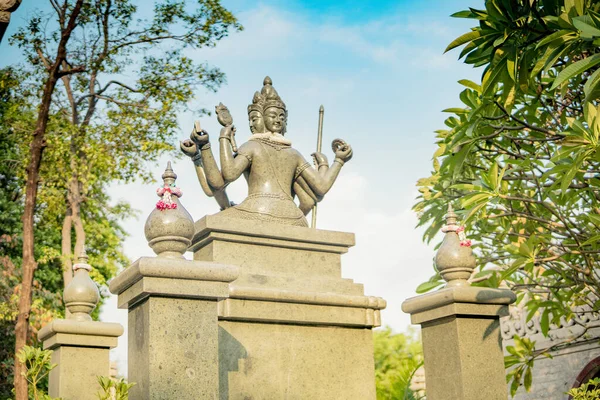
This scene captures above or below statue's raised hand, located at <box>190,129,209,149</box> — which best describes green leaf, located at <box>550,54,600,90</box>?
below

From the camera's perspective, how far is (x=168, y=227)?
19.7 ft

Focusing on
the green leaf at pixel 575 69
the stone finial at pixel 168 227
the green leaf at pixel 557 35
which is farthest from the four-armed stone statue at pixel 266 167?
the green leaf at pixel 575 69

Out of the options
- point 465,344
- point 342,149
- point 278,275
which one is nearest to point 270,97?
point 342,149

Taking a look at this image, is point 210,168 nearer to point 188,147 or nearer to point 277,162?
point 188,147

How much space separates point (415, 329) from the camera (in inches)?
1789

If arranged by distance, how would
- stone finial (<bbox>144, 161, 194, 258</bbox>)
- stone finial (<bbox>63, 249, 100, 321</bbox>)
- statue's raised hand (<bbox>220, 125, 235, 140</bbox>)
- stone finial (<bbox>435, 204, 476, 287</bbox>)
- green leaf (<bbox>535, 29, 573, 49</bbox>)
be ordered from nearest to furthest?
green leaf (<bbox>535, 29, 573, 49</bbox>) → stone finial (<bbox>144, 161, 194, 258</bbox>) → stone finial (<bbox>435, 204, 476, 287</bbox>) → statue's raised hand (<bbox>220, 125, 235, 140</bbox>) → stone finial (<bbox>63, 249, 100, 321</bbox>)

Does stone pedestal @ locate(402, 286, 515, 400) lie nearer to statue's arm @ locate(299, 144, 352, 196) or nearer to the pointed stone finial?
statue's arm @ locate(299, 144, 352, 196)

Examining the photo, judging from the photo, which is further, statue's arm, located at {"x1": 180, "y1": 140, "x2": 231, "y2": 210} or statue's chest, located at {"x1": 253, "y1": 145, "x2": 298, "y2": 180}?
statue's chest, located at {"x1": 253, "y1": 145, "x2": 298, "y2": 180}

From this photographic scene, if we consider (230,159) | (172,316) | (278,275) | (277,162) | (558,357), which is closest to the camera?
(172,316)

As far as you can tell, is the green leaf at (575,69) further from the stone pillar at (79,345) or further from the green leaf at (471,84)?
the stone pillar at (79,345)

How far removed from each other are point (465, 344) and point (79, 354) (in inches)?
159

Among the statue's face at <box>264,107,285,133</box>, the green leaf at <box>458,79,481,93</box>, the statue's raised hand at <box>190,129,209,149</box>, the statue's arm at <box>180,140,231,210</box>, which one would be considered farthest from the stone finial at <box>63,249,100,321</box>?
the green leaf at <box>458,79,481,93</box>

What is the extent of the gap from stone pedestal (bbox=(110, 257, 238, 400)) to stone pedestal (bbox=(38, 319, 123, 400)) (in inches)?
92.2

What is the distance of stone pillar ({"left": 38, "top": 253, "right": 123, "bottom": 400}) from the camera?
799cm
